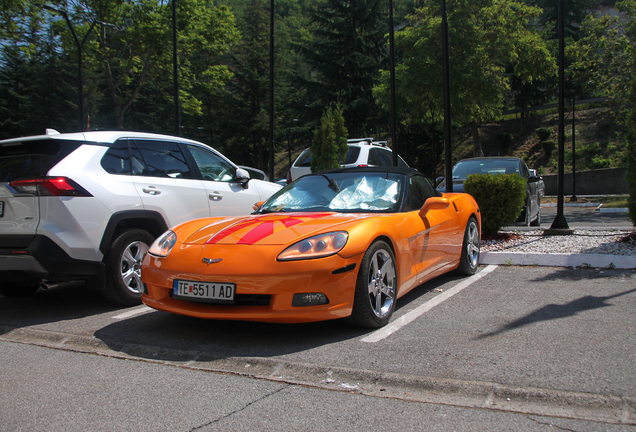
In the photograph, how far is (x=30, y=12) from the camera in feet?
97.7

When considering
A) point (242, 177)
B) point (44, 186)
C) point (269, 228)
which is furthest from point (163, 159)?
point (269, 228)

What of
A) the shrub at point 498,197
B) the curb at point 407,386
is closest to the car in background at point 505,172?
the shrub at point 498,197

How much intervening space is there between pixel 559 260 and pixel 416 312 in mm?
3140

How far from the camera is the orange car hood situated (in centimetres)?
425

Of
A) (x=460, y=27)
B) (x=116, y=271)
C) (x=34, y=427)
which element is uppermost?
(x=460, y=27)

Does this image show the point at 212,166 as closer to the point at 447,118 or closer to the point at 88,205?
the point at 88,205

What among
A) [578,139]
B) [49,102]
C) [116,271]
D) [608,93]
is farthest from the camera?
[49,102]

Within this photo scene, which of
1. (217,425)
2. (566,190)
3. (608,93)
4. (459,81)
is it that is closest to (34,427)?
(217,425)

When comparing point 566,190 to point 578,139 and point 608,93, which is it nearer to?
point 578,139

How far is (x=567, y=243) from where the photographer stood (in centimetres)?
838

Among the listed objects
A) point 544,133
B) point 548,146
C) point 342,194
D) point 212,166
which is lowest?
point 342,194

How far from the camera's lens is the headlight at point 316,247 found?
13.2 feet

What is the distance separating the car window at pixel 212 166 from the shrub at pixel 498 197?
407 cm

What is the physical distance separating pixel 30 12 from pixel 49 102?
56.3 feet
